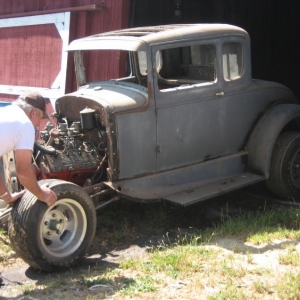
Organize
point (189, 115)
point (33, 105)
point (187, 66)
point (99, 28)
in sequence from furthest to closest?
point (99, 28) < point (187, 66) < point (189, 115) < point (33, 105)

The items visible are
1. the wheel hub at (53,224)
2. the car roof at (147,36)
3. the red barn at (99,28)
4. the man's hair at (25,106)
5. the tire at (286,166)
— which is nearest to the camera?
the man's hair at (25,106)

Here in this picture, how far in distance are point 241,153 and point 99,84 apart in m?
1.92

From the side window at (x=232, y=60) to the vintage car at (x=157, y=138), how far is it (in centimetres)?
1

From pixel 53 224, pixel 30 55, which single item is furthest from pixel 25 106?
pixel 30 55

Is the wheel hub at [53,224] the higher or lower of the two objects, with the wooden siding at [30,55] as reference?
lower

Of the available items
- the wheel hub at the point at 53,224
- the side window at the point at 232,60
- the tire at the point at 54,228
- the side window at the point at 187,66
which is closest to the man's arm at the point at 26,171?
the tire at the point at 54,228

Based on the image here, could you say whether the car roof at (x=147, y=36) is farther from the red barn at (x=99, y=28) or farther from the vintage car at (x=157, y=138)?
the red barn at (x=99, y=28)

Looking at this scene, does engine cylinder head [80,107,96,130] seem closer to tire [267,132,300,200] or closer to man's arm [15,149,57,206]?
man's arm [15,149,57,206]

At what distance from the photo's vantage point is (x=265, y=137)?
7.04m

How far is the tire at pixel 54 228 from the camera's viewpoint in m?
5.14

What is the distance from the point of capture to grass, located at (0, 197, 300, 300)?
15.3ft

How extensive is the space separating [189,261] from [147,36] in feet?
8.30

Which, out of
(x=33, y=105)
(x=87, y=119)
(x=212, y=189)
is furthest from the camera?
(x=212, y=189)

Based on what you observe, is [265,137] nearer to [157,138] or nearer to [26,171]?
[157,138]
